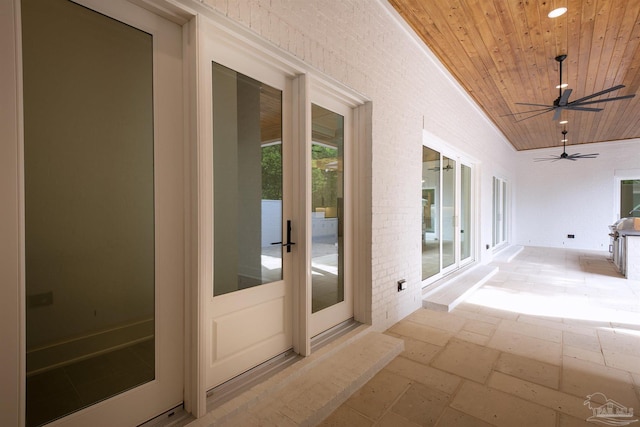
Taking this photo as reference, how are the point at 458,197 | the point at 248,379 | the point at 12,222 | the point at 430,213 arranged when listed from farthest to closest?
the point at 458,197
the point at 430,213
the point at 248,379
the point at 12,222

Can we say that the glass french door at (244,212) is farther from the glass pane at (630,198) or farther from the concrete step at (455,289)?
the glass pane at (630,198)

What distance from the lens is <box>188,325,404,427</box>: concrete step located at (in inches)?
71.2

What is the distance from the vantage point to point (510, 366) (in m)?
2.62

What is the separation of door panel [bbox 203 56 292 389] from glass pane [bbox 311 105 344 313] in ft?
1.31

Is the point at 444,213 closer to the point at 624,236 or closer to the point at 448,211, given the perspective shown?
the point at 448,211

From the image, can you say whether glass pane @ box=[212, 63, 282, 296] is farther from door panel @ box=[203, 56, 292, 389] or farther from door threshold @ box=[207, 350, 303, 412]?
door threshold @ box=[207, 350, 303, 412]

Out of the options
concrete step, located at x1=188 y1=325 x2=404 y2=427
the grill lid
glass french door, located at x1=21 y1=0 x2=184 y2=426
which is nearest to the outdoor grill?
the grill lid

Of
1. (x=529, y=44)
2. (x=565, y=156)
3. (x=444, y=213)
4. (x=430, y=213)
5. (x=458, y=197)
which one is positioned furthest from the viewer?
(x=565, y=156)

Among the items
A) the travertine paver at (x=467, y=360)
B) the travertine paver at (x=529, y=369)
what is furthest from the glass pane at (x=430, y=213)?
the travertine paver at (x=529, y=369)

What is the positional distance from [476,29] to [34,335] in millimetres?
4687

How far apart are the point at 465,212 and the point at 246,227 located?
5.63 metres

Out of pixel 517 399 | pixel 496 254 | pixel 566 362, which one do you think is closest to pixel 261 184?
pixel 517 399

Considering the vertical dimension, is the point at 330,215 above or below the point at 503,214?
above

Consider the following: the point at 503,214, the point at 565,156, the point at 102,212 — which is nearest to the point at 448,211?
the point at 102,212
